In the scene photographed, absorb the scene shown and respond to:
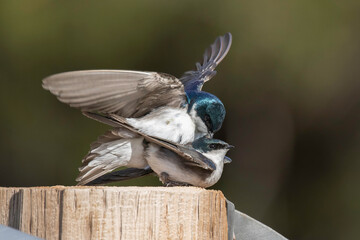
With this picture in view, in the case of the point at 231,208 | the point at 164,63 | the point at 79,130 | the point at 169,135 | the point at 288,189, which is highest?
the point at 231,208

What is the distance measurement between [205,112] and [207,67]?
790 mm

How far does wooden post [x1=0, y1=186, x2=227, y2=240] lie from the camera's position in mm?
1298

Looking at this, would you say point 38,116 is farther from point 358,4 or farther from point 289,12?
point 358,4

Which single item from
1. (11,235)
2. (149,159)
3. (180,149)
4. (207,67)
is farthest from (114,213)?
(207,67)

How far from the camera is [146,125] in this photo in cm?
248

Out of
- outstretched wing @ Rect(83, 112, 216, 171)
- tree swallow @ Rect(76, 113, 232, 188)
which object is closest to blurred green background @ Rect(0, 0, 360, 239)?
tree swallow @ Rect(76, 113, 232, 188)

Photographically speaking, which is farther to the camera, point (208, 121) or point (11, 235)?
point (208, 121)

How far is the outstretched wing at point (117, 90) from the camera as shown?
88.8 inches

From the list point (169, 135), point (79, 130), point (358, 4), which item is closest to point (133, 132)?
point (169, 135)

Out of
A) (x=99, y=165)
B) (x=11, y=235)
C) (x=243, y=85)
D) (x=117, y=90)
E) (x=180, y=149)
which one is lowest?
(x=243, y=85)

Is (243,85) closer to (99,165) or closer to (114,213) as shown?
(99,165)

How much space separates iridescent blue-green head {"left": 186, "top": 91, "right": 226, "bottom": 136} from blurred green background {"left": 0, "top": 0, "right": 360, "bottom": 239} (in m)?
2.17

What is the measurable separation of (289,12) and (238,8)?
0.35 m

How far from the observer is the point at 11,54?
504 cm
